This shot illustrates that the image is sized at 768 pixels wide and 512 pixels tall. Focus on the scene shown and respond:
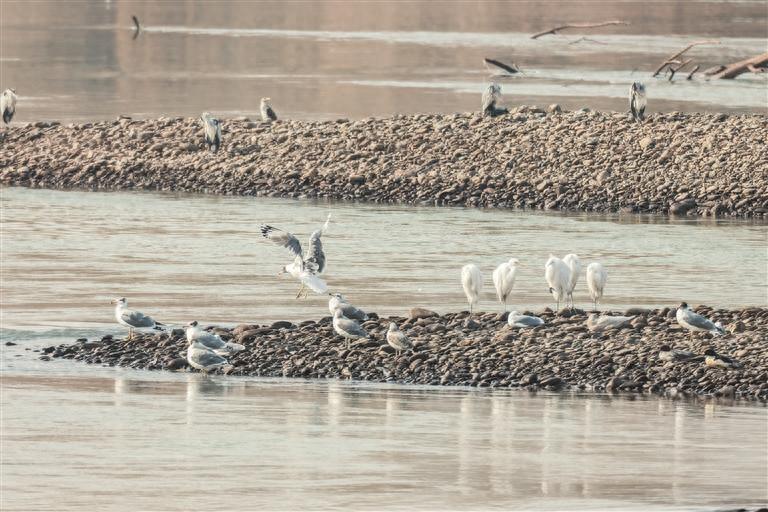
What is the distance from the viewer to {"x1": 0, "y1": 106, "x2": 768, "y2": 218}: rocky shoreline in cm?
3972

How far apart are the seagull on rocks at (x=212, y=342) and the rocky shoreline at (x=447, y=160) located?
1704cm

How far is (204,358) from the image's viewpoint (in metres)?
22.7

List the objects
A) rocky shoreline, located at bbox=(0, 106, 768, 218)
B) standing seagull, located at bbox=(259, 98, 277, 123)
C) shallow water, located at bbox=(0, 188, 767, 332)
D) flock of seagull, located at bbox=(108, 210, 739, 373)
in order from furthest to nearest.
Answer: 1. standing seagull, located at bbox=(259, 98, 277, 123)
2. rocky shoreline, located at bbox=(0, 106, 768, 218)
3. shallow water, located at bbox=(0, 188, 767, 332)
4. flock of seagull, located at bbox=(108, 210, 739, 373)

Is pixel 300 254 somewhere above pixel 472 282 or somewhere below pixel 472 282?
above

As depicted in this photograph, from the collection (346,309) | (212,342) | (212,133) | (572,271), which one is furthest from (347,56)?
(212,342)

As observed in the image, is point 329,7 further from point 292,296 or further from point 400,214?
point 292,296

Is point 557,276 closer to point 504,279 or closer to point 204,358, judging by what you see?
point 504,279

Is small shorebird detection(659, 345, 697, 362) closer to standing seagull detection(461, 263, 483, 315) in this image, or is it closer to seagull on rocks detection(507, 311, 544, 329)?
seagull on rocks detection(507, 311, 544, 329)

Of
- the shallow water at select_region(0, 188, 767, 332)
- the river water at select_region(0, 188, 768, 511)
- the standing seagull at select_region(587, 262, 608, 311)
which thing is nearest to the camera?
the river water at select_region(0, 188, 768, 511)

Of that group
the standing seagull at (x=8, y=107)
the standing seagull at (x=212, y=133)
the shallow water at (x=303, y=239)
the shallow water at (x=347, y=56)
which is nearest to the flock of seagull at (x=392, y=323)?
the shallow water at (x=303, y=239)

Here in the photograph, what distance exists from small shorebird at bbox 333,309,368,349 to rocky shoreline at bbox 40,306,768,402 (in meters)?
0.12

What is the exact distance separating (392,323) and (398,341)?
2.50 ft

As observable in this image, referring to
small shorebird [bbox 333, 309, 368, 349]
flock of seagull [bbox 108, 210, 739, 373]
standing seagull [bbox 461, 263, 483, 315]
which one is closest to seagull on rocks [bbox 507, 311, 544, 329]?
flock of seagull [bbox 108, 210, 739, 373]

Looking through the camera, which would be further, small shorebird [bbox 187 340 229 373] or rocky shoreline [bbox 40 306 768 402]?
small shorebird [bbox 187 340 229 373]
